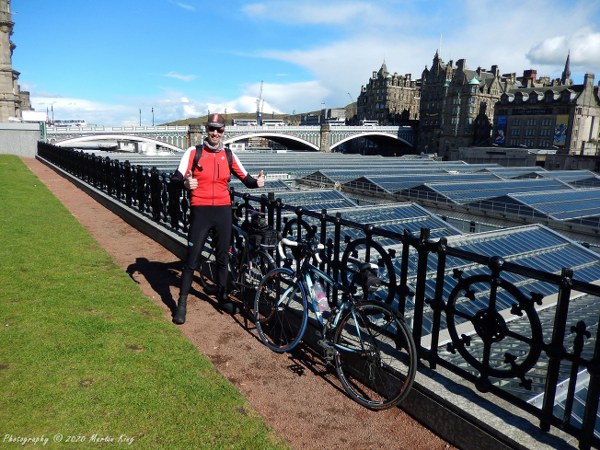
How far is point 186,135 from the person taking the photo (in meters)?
74.1

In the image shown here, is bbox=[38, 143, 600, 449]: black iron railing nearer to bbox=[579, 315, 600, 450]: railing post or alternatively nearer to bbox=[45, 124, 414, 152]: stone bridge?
bbox=[579, 315, 600, 450]: railing post

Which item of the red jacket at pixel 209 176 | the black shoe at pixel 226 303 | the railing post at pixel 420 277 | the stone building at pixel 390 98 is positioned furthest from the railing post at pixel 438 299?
the stone building at pixel 390 98

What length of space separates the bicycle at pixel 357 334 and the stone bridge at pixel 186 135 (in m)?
63.1

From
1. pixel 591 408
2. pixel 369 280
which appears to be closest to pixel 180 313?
pixel 369 280

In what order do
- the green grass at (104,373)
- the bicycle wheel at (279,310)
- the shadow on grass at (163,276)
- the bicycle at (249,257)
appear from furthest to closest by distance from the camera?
1. the shadow on grass at (163,276)
2. the bicycle at (249,257)
3. the bicycle wheel at (279,310)
4. the green grass at (104,373)

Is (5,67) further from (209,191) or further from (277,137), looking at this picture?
(209,191)

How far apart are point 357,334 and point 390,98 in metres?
149

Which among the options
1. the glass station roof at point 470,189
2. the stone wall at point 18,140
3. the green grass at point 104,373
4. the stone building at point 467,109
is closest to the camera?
the green grass at point 104,373

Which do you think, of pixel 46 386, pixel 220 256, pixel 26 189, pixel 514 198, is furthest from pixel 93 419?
pixel 514 198

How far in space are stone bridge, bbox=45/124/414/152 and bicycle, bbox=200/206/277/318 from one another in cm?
6148

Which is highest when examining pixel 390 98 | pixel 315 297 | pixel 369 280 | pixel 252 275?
pixel 390 98

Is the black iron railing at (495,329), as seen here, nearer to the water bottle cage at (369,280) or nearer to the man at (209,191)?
the water bottle cage at (369,280)

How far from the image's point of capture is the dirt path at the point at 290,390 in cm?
392

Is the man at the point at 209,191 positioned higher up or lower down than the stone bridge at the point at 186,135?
lower down
